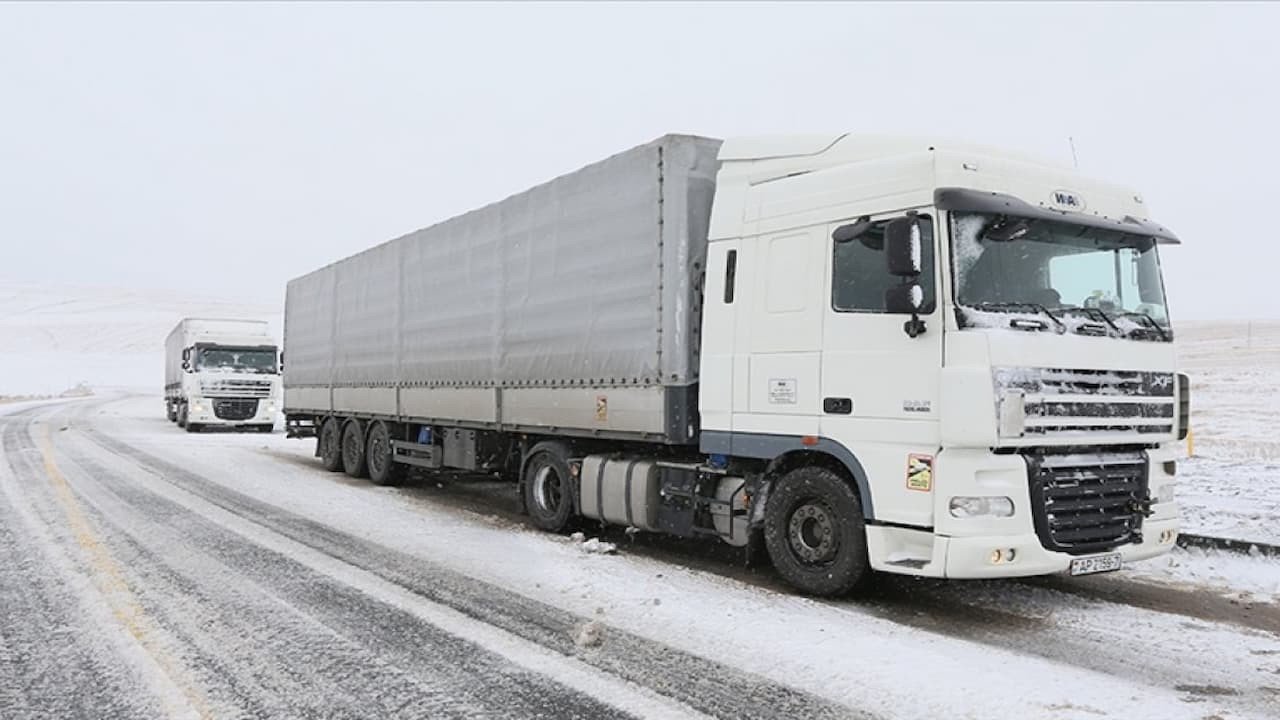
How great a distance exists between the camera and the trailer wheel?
52.2 ft

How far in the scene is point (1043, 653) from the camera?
541 centimetres

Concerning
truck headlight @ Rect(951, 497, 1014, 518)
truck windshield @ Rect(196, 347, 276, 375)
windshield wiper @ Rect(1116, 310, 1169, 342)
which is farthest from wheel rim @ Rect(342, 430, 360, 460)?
truck windshield @ Rect(196, 347, 276, 375)

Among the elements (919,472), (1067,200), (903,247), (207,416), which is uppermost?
(1067,200)

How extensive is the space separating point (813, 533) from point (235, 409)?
24.2 m

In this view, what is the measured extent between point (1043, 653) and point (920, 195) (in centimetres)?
295

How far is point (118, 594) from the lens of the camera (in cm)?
650

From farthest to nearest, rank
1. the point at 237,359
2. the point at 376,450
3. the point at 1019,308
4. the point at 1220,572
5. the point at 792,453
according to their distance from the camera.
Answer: the point at 237,359
the point at 376,450
the point at 1220,572
the point at 792,453
the point at 1019,308

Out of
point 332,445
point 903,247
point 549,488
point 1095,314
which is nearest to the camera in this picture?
point 903,247

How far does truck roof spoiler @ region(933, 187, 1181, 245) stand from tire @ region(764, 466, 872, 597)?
2.06 meters

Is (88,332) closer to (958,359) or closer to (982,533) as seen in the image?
(958,359)

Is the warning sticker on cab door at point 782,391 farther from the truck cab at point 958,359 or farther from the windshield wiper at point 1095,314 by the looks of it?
the windshield wiper at point 1095,314

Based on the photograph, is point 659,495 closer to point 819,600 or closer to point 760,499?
point 760,499

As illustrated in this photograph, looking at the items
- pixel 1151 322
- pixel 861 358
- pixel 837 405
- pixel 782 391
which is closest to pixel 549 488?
pixel 782 391

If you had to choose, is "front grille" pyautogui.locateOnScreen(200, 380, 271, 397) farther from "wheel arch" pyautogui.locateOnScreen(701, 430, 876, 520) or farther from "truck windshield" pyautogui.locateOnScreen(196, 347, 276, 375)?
"wheel arch" pyautogui.locateOnScreen(701, 430, 876, 520)
